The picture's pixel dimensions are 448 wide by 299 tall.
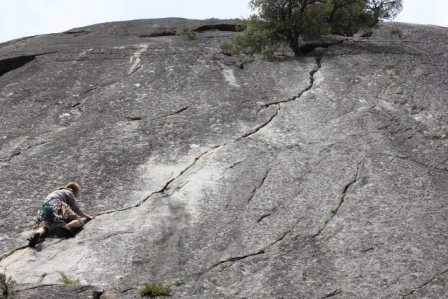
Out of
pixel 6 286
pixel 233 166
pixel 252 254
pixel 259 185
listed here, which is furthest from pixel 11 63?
pixel 252 254

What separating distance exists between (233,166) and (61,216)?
360 cm

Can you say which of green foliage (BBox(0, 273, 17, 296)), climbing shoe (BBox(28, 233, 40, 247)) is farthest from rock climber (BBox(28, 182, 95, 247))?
green foliage (BBox(0, 273, 17, 296))

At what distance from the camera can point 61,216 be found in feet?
36.4

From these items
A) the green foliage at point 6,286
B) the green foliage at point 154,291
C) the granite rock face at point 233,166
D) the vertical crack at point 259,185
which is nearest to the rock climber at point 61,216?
the granite rock face at point 233,166

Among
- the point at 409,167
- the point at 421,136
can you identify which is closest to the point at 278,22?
the point at 421,136

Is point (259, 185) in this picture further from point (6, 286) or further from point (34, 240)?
point (6, 286)

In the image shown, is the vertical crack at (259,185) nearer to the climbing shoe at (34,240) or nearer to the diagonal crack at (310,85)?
the diagonal crack at (310,85)

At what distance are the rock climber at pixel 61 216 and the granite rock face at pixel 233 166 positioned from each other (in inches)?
10.8

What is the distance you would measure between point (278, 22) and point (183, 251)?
11.5 m

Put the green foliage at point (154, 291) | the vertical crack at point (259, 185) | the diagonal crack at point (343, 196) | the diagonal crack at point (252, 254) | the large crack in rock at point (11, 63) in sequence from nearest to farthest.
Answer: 1. the green foliage at point (154, 291)
2. the diagonal crack at point (252, 254)
3. the diagonal crack at point (343, 196)
4. the vertical crack at point (259, 185)
5. the large crack in rock at point (11, 63)

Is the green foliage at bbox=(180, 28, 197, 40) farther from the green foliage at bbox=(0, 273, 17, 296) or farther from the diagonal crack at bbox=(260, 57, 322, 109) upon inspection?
the green foliage at bbox=(0, 273, 17, 296)

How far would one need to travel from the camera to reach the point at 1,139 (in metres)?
14.2

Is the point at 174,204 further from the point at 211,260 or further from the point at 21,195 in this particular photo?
the point at 21,195

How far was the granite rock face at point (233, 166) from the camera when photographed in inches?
384
